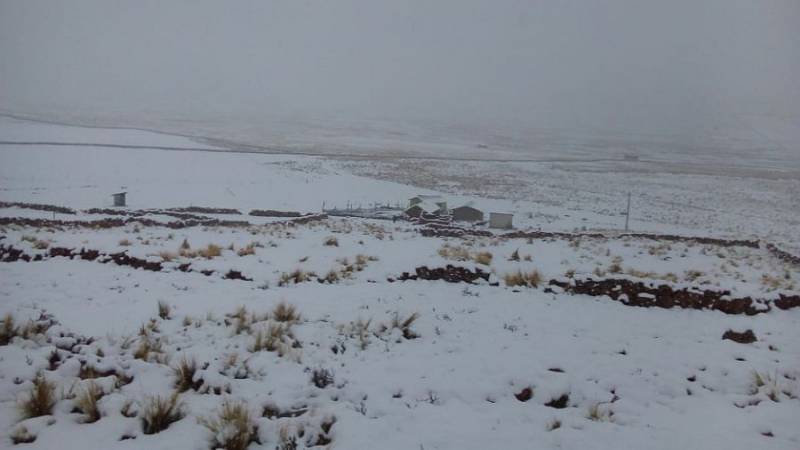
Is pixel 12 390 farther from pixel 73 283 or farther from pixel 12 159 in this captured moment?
pixel 12 159

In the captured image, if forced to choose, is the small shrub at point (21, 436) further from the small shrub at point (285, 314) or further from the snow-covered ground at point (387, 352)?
the small shrub at point (285, 314)

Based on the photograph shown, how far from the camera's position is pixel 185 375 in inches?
223

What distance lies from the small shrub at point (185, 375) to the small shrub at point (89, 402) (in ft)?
2.50

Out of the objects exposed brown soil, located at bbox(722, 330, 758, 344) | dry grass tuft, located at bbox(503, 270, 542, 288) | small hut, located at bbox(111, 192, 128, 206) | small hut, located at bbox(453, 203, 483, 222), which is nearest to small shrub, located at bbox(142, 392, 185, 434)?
dry grass tuft, located at bbox(503, 270, 542, 288)

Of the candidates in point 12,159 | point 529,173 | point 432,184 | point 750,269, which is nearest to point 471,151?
point 529,173

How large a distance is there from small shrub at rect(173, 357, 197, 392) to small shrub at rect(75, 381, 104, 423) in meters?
0.76

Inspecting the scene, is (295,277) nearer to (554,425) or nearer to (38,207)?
(554,425)

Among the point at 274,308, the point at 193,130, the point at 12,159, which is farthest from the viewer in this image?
the point at 193,130

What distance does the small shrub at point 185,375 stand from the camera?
218 inches

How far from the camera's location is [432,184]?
4978cm

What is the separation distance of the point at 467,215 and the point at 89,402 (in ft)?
89.2

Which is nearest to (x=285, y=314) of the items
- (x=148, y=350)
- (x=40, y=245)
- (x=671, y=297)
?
(x=148, y=350)

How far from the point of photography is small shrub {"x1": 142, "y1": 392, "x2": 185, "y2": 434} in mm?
4660

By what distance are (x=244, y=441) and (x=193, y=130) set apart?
333 feet
